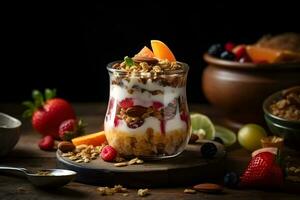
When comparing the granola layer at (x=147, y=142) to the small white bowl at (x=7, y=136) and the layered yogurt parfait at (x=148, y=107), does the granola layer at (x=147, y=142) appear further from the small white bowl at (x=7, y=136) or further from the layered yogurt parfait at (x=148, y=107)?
the small white bowl at (x=7, y=136)

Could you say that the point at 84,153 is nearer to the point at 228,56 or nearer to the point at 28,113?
the point at 28,113

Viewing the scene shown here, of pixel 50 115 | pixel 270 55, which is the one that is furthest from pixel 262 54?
pixel 50 115

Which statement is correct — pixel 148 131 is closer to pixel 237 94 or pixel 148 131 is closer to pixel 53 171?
pixel 53 171

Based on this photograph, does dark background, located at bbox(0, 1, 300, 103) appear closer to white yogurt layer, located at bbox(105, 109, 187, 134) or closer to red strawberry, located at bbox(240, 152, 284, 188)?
white yogurt layer, located at bbox(105, 109, 187, 134)

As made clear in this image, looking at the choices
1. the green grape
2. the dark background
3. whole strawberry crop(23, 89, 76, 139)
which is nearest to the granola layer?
the green grape

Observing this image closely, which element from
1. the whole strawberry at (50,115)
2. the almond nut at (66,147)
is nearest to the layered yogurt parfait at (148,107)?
the almond nut at (66,147)

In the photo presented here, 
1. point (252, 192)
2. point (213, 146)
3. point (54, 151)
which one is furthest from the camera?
point (54, 151)

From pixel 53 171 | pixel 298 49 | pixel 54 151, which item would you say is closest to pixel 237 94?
pixel 298 49
